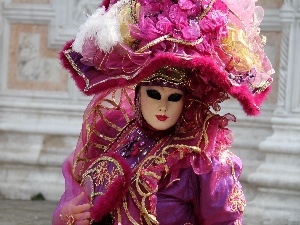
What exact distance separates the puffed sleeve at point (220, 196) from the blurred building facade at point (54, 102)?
3551mm

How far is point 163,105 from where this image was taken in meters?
3.34

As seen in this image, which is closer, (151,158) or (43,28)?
(151,158)

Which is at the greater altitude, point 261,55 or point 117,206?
point 261,55

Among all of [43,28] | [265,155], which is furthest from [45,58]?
[265,155]

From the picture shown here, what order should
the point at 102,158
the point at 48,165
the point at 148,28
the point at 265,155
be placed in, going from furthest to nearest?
1. the point at 48,165
2. the point at 265,155
3. the point at 102,158
4. the point at 148,28

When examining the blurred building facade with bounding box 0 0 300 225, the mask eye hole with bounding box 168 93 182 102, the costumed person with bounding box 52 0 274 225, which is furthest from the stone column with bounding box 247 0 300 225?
the mask eye hole with bounding box 168 93 182 102

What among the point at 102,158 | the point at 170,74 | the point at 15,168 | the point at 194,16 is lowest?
the point at 15,168

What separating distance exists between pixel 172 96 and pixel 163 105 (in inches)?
1.8

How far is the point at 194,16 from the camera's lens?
3.28 metres

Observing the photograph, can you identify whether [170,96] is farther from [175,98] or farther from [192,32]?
[192,32]

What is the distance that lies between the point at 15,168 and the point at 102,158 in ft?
14.3

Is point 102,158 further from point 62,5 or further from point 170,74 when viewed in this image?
point 62,5

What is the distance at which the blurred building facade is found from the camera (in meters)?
6.89

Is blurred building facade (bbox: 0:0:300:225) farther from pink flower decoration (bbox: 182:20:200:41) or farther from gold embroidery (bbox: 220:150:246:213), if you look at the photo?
pink flower decoration (bbox: 182:20:200:41)
